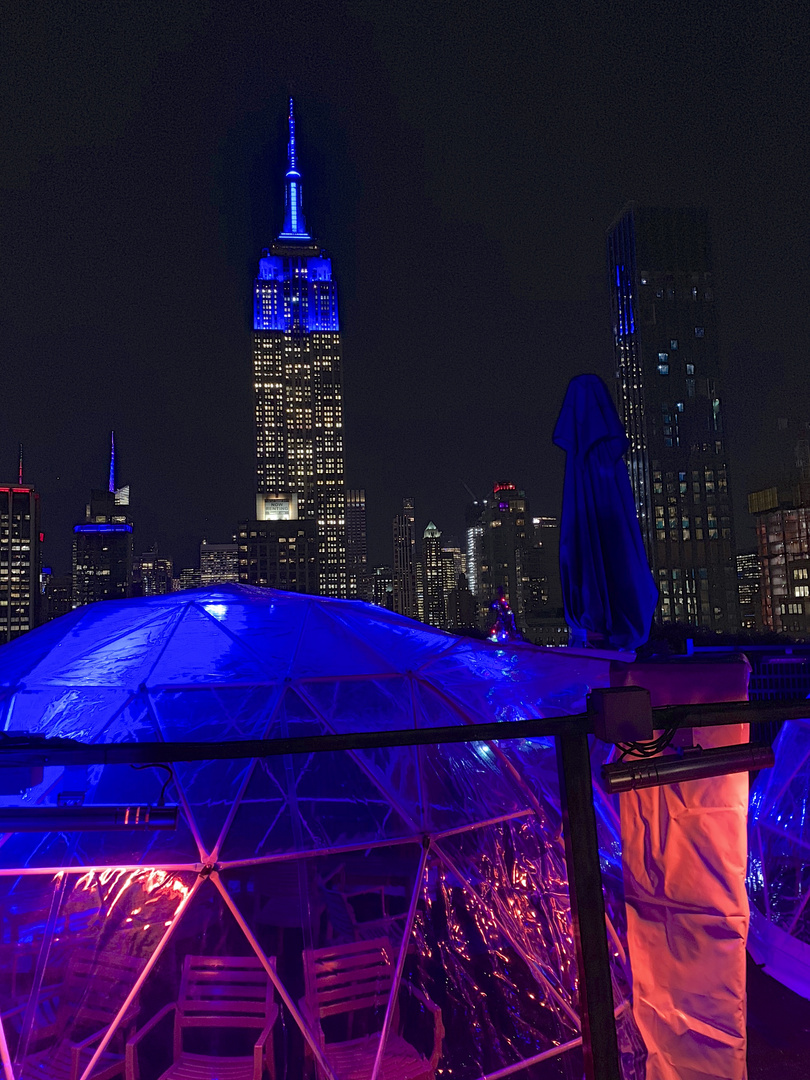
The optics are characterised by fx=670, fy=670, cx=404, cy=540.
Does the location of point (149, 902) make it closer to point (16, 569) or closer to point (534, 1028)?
point (534, 1028)

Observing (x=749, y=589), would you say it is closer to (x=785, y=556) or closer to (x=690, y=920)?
(x=785, y=556)

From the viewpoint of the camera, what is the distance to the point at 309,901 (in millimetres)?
4867

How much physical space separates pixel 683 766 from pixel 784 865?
4415 millimetres

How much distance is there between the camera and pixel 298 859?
4.57 metres

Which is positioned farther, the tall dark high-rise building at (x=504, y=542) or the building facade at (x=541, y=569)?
the tall dark high-rise building at (x=504, y=542)

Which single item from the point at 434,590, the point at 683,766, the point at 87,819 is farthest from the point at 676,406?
the point at 87,819

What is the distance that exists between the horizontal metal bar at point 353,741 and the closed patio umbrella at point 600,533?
4.72 m

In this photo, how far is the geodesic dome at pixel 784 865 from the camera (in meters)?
5.21

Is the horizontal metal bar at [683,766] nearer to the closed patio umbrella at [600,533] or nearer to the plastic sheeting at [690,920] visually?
the plastic sheeting at [690,920]

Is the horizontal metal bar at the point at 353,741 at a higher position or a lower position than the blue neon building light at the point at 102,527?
lower

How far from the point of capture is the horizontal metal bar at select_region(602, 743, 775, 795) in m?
2.20

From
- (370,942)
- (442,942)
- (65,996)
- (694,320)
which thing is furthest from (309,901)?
(694,320)

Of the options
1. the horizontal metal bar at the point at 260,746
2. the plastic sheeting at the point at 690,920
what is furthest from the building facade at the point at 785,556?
the horizontal metal bar at the point at 260,746

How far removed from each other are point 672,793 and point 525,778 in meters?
2.98
